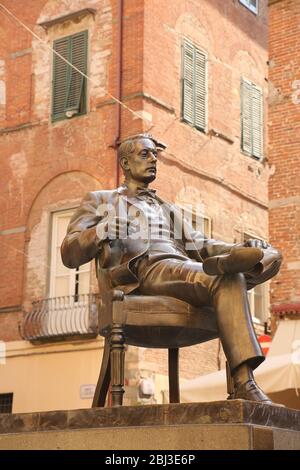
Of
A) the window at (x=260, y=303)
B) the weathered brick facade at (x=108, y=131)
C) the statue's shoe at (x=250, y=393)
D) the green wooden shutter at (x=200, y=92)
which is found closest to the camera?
the statue's shoe at (x=250, y=393)

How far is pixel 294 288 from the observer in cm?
1340

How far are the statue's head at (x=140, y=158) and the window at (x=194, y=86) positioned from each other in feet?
39.0

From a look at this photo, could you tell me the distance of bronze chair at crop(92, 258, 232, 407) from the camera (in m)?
5.80

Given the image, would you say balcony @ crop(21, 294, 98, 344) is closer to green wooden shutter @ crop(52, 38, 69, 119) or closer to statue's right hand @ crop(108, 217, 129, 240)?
green wooden shutter @ crop(52, 38, 69, 119)

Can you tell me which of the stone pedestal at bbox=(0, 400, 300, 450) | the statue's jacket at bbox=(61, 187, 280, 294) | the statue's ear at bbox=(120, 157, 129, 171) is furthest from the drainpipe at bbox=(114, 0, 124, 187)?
the stone pedestal at bbox=(0, 400, 300, 450)

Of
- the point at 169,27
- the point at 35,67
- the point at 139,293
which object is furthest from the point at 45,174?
the point at 139,293

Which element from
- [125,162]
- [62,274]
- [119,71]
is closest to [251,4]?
[119,71]

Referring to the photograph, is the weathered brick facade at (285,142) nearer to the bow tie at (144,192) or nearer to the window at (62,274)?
the window at (62,274)

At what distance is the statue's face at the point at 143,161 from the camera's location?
20.8 ft

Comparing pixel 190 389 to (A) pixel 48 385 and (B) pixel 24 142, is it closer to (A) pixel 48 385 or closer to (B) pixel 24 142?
(A) pixel 48 385

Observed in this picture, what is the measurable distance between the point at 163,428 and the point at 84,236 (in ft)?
4.47

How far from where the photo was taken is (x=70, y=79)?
18.2m

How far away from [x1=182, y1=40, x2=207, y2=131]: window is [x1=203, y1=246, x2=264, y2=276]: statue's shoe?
12.8 metres

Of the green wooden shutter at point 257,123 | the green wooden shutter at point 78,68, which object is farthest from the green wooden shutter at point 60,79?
the green wooden shutter at point 257,123
